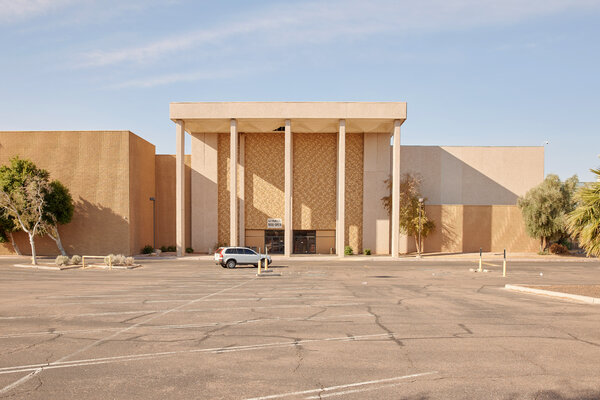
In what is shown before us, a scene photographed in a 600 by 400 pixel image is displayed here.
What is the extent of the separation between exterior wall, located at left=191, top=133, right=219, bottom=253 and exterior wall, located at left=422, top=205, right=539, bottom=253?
23.4 metres

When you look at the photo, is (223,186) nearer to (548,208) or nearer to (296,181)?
(296,181)

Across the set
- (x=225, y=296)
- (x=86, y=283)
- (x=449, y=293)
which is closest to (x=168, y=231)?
(x=86, y=283)

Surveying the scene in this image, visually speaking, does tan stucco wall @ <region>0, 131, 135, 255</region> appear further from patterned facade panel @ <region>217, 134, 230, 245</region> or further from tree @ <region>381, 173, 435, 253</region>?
tree @ <region>381, 173, 435, 253</region>

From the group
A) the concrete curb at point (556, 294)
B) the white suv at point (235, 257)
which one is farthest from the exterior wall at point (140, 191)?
the concrete curb at point (556, 294)

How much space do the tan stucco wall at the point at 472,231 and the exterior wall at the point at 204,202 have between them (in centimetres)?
2131

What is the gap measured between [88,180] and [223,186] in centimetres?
1332

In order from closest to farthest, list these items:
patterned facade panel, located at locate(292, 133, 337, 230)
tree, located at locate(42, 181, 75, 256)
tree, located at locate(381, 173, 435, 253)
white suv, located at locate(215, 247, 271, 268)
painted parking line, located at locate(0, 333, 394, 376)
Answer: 1. painted parking line, located at locate(0, 333, 394, 376)
2. white suv, located at locate(215, 247, 271, 268)
3. tree, located at locate(42, 181, 75, 256)
4. tree, located at locate(381, 173, 435, 253)
5. patterned facade panel, located at locate(292, 133, 337, 230)

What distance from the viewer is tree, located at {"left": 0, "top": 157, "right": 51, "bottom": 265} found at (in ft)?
112

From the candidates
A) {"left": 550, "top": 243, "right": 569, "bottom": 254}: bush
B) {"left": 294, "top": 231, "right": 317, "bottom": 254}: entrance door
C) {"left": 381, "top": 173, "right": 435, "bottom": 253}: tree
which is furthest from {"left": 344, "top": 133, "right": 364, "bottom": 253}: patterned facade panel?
{"left": 550, "top": 243, "right": 569, "bottom": 254}: bush

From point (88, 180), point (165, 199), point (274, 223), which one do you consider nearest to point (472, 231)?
point (274, 223)

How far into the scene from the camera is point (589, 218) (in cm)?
1703

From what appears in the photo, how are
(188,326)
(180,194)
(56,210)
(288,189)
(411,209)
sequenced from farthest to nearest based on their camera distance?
1. (411,209)
2. (288,189)
3. (180,194)
4. (56,210)
5. (188,326)

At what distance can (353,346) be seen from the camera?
29.6 feet

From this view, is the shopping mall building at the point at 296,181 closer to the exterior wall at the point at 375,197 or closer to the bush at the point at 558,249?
the exterior wall at the point at 375,197
